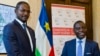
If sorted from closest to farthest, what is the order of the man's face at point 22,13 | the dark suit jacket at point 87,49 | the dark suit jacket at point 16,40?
the dark suit jacket at point 16,40
the man's face at point 22,13
the dark suit jacket at point 87,49

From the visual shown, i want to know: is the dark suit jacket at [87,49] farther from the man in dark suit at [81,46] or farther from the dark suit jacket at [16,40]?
the dark suit jacket at [16,40]

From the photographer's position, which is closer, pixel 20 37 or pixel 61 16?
pixel 20 37

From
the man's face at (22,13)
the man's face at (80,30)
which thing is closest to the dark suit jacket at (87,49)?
the man's face at (80,30)

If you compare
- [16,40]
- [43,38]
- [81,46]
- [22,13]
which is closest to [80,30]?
[81,46]

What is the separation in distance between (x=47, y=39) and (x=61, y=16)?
1.15 meters

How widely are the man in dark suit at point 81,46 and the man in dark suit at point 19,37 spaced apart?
69 centimetres

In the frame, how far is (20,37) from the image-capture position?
2855 mm

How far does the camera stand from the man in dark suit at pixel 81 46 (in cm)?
348

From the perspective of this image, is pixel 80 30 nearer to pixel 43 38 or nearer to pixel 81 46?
pixel 81 46

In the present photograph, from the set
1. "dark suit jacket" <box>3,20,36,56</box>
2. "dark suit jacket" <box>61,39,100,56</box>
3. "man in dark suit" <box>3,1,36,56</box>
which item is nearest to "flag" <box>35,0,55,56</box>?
"dark suit jacket" <box>61,39,100,56</box>

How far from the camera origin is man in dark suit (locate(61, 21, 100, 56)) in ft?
11.4

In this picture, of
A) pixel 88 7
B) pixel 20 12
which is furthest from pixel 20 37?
pixel 88 7

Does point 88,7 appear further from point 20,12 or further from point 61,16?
point 20,12

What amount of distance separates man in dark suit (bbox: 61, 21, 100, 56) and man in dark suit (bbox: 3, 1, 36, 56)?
2.27 feet
